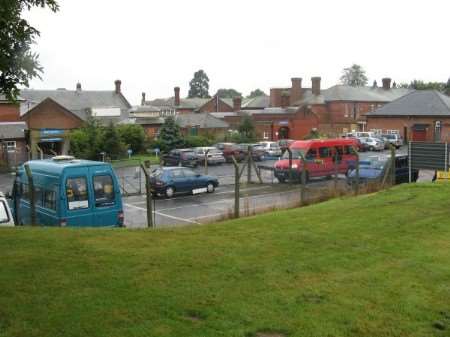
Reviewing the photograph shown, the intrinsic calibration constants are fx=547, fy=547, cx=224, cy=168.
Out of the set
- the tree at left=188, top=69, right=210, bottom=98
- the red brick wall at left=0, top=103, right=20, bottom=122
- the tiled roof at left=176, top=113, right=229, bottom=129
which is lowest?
the tiled roof at left=176, top=113, right=229, bottom=129

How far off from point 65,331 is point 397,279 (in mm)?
4477

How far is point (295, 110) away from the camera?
65.8 meters

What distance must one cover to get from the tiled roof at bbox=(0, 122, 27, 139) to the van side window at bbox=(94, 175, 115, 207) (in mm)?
36005

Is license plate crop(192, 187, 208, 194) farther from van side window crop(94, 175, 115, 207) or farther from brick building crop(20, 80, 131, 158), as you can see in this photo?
brick building crop(20, 80, 131, 158)

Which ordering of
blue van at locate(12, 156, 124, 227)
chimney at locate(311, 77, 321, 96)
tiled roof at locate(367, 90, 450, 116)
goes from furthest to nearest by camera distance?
chimney at locate(311, 77, 321, 96) < tiled roof at locate(367, 90, 450, 116) < blue van at locate(12, 156, 124, 227)

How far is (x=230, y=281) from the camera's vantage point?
718cm

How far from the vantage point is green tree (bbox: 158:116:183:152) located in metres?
51.7

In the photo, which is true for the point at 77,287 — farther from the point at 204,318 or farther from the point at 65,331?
the point at 204,318

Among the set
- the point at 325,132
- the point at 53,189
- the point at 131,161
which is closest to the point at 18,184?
the point at 53,189

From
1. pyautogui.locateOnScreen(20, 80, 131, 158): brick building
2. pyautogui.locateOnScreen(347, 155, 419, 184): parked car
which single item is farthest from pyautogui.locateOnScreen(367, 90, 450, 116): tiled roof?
pyautogui.locateOnScreen(347, 155, 419, 184): parked car

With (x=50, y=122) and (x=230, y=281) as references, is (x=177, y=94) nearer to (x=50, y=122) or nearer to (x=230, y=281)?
(x=50, y=122)

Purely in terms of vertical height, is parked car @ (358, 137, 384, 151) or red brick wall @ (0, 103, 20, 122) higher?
red brick wall @ (0, 103, 20, 122)

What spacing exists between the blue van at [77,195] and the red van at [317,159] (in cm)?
1522

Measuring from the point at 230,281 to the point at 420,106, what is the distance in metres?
57.2
